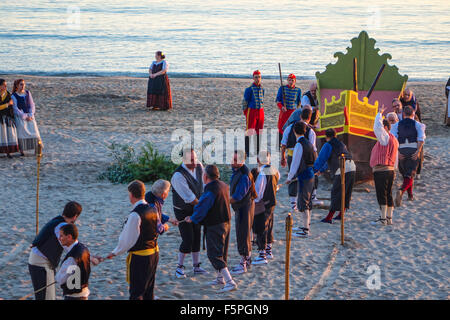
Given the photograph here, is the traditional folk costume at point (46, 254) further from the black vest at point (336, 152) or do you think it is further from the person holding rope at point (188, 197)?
the black vest at point (336, 152)

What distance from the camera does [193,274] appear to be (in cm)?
865

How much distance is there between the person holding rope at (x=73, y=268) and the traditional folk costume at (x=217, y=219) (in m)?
1.76

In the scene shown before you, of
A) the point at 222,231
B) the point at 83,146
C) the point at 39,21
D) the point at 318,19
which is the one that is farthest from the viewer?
the point at 318,19

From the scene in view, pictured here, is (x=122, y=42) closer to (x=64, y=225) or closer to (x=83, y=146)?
(x=83, y=146)

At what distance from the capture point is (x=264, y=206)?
29.1 feet

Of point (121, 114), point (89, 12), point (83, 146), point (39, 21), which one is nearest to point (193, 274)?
point (83, 146)

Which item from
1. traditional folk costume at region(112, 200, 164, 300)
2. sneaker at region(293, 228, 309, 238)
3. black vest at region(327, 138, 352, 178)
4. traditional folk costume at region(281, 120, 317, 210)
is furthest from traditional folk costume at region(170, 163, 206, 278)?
traditional folk costume at region(281, 120, 317, 210)

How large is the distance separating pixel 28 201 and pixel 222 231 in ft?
16.8

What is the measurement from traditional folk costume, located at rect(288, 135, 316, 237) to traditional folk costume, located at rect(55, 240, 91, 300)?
4587mm

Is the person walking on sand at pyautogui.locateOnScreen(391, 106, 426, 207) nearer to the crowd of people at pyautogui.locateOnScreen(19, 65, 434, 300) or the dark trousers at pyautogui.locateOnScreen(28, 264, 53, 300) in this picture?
the crowd of people at pyautogui.locateOnScreen(19, 65, 434, 300)

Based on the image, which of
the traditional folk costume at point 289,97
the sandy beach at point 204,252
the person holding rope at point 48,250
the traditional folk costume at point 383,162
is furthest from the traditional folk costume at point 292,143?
the person holding rope at point 48,250

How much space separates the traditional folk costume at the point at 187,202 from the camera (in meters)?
8.17

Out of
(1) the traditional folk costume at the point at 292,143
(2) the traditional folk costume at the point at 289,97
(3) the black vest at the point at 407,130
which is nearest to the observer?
(1) the traditional folk costume at the point at 292,143

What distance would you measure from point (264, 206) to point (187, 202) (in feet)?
3.91
